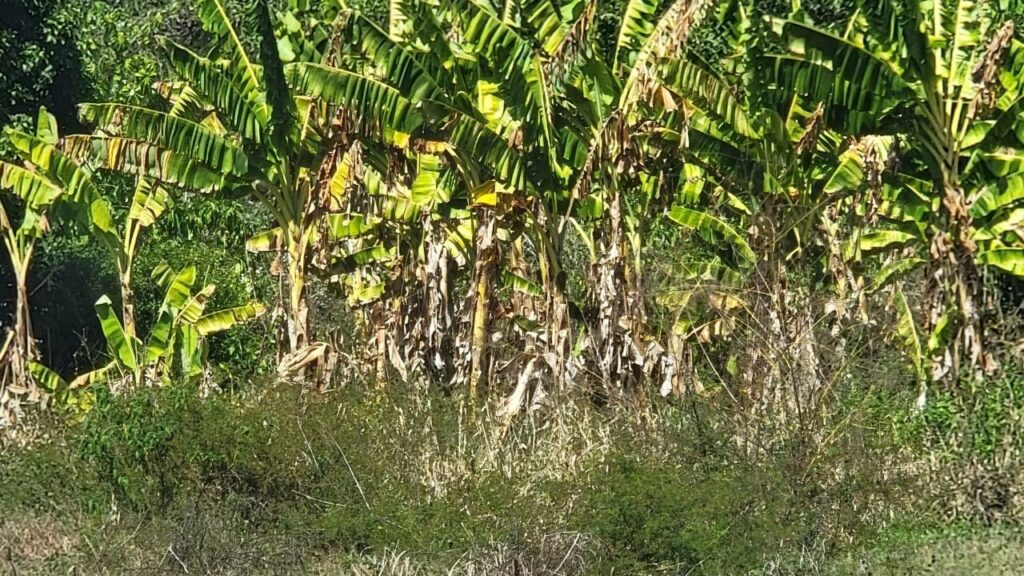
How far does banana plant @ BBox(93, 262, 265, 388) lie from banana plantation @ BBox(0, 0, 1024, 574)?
0.04 metres

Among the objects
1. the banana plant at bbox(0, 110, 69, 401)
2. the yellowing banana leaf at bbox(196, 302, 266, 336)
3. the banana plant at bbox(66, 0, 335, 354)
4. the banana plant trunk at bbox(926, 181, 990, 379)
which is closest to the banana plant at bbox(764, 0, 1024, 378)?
the banana plant trunk at bbox(926, 181, 990, 379)

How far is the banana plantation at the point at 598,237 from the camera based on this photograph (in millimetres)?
10031

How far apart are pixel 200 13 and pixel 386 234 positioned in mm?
2618

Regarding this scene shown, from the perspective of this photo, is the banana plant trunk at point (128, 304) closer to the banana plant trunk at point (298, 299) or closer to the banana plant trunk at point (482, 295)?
the banana plant trunk at point (298, 299)

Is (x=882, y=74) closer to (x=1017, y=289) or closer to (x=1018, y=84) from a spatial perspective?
(x=1018, y=84)

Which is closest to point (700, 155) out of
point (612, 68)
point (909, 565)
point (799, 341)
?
point (612, 68)

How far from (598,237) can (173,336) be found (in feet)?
13.1

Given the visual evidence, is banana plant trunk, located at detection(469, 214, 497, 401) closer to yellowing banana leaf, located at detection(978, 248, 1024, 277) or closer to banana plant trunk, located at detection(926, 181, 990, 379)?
banana plant trunk, located at detection(926, 181, 990, 379)

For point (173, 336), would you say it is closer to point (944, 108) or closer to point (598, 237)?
point (598, 237)

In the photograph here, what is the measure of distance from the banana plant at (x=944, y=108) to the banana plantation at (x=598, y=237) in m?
0.03

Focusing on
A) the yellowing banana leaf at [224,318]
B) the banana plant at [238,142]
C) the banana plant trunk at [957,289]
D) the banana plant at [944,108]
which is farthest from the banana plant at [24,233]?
the banana plant trunk at [957,289]

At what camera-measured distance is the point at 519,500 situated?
31.6 ft

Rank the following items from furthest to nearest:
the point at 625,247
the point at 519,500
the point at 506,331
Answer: the point at 506,331, the point at 625,247, the point at 519,500

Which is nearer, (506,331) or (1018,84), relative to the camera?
(1018,84)
